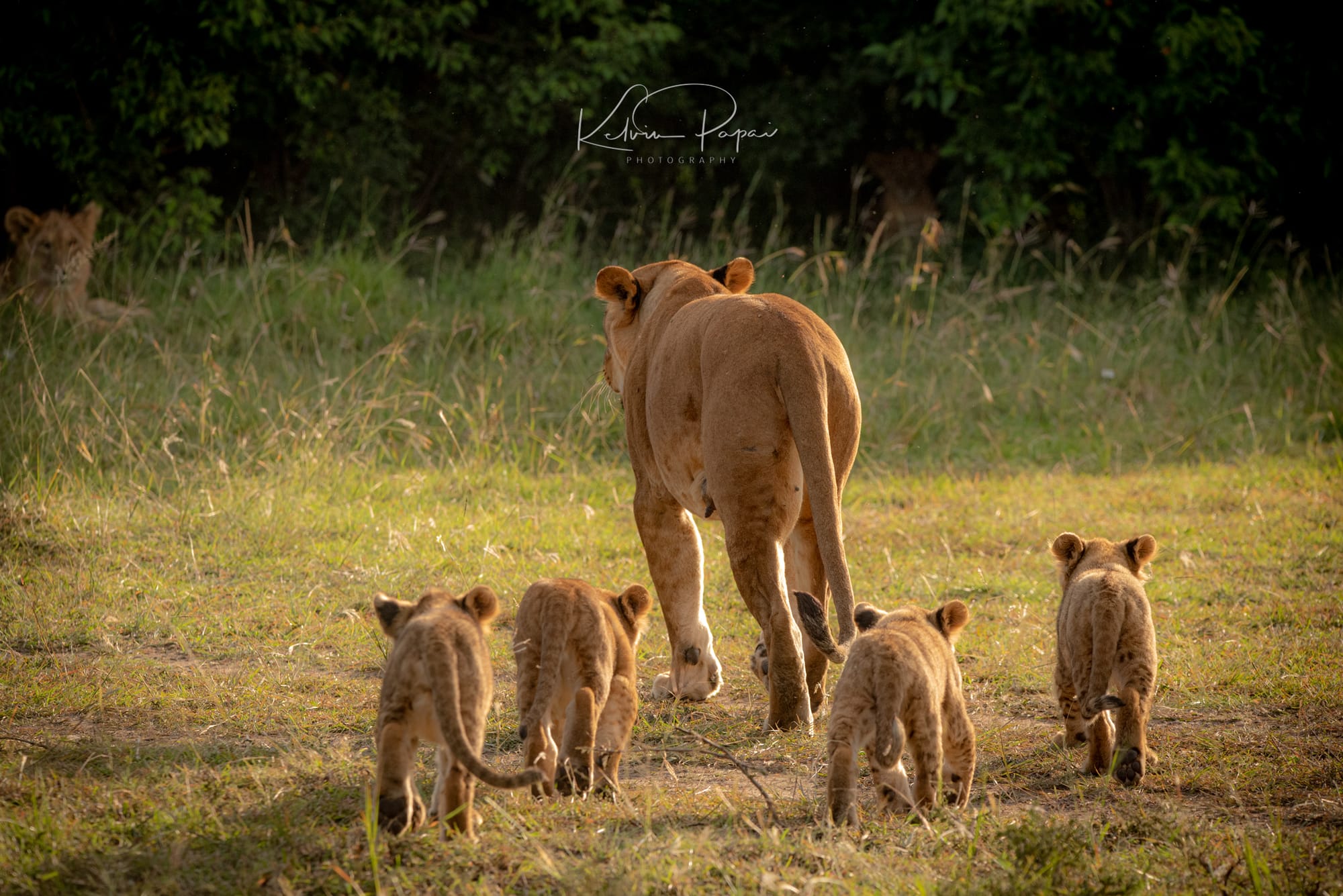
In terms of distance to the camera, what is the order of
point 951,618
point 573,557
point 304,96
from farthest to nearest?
point 304,96, point 573,557, point 951,618

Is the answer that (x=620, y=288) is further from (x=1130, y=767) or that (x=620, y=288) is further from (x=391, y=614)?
(x=1130, y=767)

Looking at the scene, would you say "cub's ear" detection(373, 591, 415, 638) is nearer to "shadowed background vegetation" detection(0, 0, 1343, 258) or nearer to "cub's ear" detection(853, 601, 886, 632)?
"cub's ear" detection(853, 601, 886, 632)

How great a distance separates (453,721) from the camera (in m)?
2.85

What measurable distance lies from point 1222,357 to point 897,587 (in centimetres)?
522

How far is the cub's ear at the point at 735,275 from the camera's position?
16.7ft

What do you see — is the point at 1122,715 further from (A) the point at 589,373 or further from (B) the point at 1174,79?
(B) the point at 1174,79

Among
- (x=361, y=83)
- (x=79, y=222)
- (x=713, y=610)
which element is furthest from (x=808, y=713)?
(x=361, y=83)

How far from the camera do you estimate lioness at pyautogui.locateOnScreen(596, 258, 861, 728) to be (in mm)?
3820

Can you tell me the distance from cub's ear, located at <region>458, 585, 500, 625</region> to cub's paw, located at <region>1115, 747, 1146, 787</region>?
171 centimetres

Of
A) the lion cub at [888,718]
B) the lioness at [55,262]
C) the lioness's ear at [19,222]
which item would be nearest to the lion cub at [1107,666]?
the lion cub at [888,718]

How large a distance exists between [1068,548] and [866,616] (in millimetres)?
862

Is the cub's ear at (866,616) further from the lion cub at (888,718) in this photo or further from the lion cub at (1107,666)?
the lion cub at (1107,666)

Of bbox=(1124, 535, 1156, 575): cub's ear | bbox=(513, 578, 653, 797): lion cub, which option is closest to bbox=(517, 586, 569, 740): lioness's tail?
bbox=(513, 578, 653, 797): lion cub

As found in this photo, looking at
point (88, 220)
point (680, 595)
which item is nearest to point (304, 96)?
point (88, 220)
